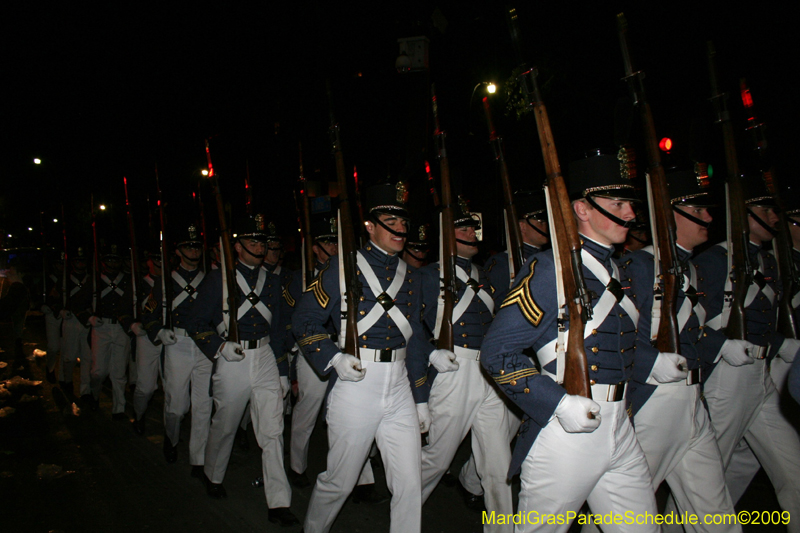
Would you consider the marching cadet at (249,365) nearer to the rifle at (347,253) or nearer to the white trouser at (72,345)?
the rifle at (347,253)

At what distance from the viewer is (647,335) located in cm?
317

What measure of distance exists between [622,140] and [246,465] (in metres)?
5.12

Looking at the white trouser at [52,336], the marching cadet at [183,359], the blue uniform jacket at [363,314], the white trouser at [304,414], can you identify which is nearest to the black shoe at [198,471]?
the marching cadet at [183,359]

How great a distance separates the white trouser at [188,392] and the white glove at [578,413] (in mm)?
4121

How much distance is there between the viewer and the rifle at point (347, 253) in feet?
11.7

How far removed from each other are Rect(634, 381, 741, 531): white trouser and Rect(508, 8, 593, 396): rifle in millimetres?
1076

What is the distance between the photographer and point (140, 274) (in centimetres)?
778

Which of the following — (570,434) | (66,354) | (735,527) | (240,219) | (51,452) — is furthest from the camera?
(66,354)

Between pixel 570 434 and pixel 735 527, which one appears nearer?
pixel 570 434

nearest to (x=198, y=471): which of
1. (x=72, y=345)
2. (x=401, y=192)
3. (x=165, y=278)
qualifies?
(x=165, y=278)

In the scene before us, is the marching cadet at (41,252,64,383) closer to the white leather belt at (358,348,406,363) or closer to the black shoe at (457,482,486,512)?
the white leather belt at (358,348,406,363)

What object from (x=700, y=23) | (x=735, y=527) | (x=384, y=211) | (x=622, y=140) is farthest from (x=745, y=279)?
(x=700, y=23)

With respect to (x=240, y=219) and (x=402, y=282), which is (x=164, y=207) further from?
(x=402, y=282)

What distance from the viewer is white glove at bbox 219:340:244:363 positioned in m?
4.45
